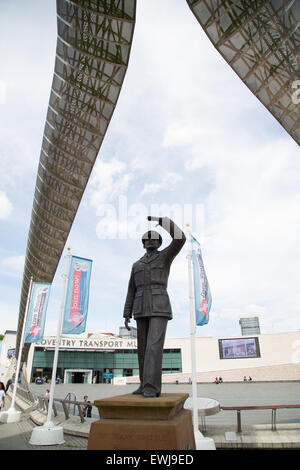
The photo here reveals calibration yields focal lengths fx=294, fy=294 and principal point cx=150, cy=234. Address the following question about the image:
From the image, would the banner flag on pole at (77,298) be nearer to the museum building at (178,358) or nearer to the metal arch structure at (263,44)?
the metal arch structure at (263,44)

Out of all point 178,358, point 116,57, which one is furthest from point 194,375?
point 178,358

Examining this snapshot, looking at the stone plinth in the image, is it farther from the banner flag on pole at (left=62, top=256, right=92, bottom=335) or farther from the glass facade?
the glass facade

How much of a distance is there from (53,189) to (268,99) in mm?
17462

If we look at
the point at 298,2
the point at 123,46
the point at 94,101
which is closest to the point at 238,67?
the point at 298,2

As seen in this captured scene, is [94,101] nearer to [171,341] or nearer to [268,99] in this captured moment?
[268,99]

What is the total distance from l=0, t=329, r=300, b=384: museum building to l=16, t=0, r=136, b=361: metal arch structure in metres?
37.6

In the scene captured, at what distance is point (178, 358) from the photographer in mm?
59938

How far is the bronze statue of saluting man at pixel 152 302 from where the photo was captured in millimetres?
4703

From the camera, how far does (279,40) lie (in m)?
14.3

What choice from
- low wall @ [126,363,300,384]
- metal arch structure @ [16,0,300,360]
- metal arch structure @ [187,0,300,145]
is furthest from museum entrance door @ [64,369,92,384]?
metal arch structure @ [187,0,300,145]

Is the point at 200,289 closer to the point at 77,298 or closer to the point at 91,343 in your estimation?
the point at 77,298

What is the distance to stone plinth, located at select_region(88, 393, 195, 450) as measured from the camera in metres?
3.64

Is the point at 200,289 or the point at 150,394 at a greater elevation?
the point at 200,289

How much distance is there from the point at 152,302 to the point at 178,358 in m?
60.1
